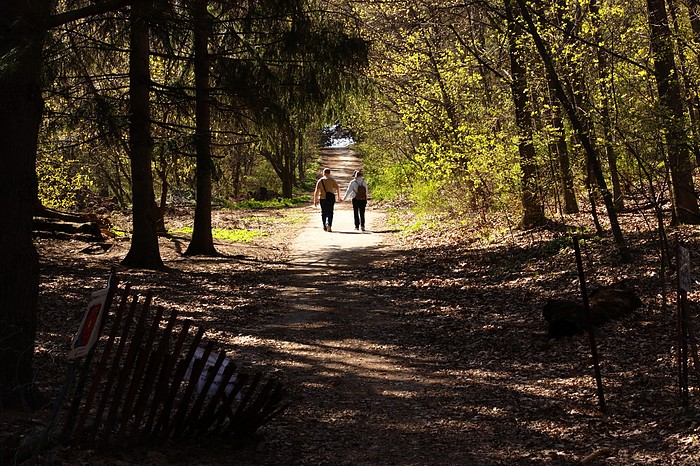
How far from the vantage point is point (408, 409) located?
22.8 feet

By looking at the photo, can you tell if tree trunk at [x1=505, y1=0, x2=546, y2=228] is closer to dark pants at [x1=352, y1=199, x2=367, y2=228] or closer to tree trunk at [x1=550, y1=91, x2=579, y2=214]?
tree trunk at [x1=550, y1=91, x2=579, y2=214]

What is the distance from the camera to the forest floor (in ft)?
19.2

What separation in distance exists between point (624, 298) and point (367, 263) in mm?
8086

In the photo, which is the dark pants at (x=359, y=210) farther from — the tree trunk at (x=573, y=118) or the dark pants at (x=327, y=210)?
the tree trunk at (x=573, y=118)

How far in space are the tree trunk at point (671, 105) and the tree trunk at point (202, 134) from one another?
7.62 meters

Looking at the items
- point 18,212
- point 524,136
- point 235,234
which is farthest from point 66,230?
point 18,212

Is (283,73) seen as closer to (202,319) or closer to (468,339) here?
(202,319)

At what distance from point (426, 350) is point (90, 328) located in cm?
553

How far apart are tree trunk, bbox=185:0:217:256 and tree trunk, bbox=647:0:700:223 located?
25.0 feet

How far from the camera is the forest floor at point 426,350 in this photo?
5.85m

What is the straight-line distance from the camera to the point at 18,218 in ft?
20.0

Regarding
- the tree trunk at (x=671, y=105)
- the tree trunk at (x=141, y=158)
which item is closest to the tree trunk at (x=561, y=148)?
the tree trunk at (x=671, y=105)

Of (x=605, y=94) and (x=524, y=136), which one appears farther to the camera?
(x=524, y=136)

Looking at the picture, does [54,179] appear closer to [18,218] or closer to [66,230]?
[66,230]
